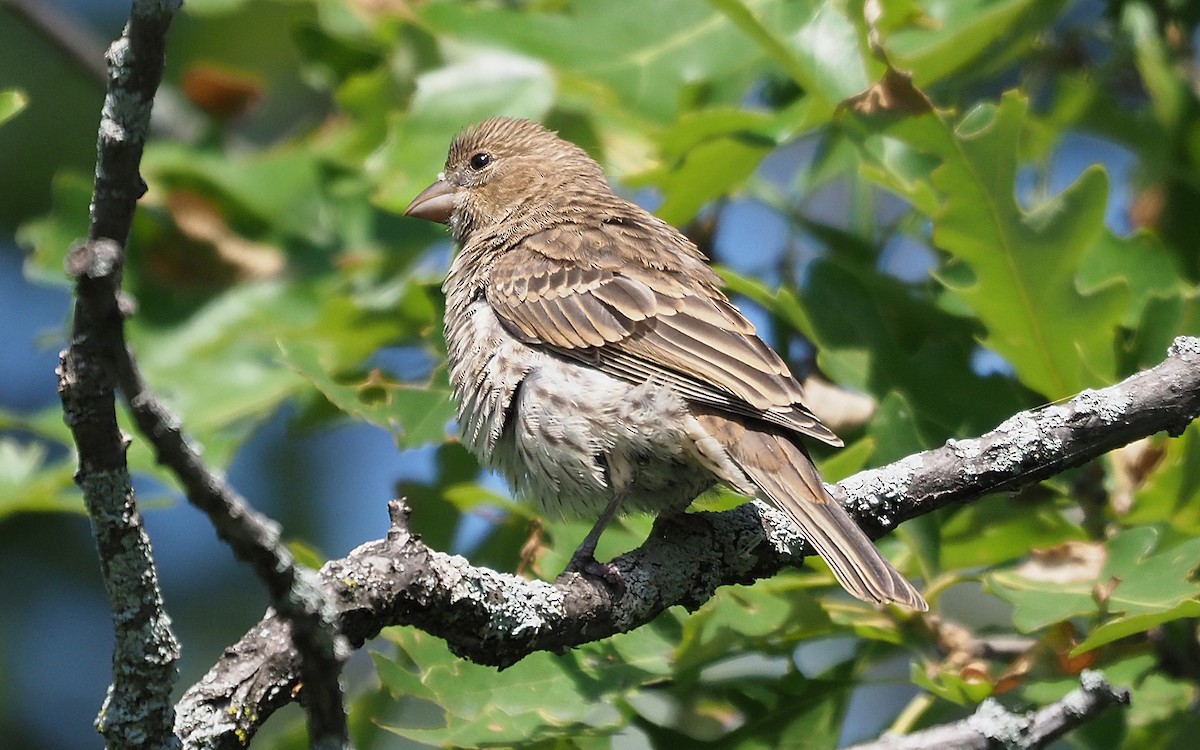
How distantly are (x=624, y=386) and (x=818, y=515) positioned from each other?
2.72 ft

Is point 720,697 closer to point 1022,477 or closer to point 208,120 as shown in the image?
point 1022,477

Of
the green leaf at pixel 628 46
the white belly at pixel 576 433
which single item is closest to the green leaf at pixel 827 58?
the green leaf at pixel 628 46

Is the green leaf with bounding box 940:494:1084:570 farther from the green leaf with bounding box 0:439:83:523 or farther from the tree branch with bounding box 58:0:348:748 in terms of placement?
→ the green leaf with bounding box 0:439:83:523

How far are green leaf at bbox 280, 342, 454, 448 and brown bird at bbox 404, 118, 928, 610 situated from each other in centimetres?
24

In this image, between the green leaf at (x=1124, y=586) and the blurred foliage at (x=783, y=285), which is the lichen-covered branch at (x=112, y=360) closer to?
the blurred foliage at (x=783, y=285)

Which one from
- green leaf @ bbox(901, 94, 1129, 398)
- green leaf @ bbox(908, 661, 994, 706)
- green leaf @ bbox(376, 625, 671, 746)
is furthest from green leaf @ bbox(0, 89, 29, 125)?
green leaf @ bbox(908, 661, 994, 706)

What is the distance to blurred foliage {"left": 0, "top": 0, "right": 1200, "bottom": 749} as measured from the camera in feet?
12.4

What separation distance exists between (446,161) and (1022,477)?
294 centimetres

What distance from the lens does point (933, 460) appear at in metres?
3.25

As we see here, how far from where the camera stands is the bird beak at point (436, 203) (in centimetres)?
512

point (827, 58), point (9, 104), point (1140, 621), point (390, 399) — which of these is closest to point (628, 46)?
point (827, 58)

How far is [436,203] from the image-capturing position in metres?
5.20

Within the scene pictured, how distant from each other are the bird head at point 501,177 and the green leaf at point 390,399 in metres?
0.88

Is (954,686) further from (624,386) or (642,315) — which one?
(642,315)
